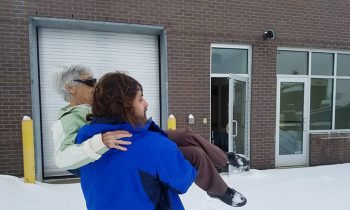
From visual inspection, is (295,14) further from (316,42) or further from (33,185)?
(33,185)

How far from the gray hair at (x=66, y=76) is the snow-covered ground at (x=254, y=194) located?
8.65 feet

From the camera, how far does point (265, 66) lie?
242 inches

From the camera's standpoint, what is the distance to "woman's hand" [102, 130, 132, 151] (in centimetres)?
111

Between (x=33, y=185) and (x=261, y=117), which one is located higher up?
(x=261, y=117)

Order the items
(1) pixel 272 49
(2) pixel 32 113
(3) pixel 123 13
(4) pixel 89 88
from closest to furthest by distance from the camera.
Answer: (4) pixel 89 88
(2) pixel 32 113
(3) pixel 123 13
(1) pixel 272 49

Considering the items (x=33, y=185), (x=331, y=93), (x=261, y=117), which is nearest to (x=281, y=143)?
(x=261, y=117)

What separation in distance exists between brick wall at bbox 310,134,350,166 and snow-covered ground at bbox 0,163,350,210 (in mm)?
940

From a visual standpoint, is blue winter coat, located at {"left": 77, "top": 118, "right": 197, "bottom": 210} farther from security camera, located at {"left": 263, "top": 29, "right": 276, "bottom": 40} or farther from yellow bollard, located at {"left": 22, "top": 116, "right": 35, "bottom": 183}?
security camera, located at {"left": 263, "top": 29, "right": 276, "bottom": 40}

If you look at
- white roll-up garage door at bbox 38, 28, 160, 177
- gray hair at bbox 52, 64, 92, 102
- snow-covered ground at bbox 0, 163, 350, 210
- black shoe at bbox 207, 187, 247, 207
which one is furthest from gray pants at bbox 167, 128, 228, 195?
white roll-up garage door at bbox 38, 28, 160, 177

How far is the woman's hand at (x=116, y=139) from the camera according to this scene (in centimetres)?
111

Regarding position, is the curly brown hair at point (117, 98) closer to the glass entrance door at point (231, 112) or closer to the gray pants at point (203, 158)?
the gray pants at point (203, 158)

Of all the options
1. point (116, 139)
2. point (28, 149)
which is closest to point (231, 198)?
point (116, 139)

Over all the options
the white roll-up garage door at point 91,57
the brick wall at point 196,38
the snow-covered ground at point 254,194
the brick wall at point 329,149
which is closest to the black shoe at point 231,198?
the snow-covered ground at point 254,194

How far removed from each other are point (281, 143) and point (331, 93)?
6.07 ft
